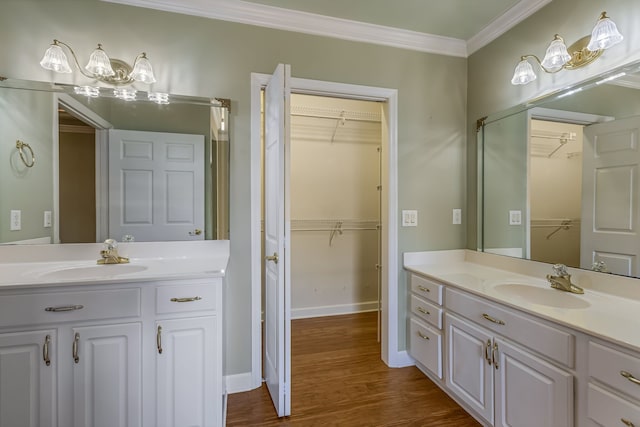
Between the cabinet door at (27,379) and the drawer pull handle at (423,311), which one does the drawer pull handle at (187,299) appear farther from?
the drawer pull handle at (423,311)

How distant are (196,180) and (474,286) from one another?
1.83 meters

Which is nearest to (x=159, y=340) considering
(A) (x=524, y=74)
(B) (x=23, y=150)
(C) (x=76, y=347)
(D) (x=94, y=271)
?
(C) (x=76, y=347)

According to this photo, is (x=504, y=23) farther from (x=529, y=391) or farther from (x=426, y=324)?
(x=529, y=391)

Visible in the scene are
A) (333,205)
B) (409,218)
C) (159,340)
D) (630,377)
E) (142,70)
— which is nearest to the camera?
(630,377)

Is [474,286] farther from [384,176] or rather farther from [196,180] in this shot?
[196,180]

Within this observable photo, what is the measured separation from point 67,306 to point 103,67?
4.34 feet

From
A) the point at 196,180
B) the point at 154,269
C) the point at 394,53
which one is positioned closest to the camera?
the point at 154,269

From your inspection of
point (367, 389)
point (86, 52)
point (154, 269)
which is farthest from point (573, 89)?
point (86, 52)

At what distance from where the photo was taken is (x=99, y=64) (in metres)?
1.71

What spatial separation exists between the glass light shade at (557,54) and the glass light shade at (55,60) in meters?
2.76

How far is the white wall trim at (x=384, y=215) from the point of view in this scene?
2037 mm

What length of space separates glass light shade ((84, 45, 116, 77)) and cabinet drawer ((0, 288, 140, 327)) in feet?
4.13

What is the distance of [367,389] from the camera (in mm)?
2037

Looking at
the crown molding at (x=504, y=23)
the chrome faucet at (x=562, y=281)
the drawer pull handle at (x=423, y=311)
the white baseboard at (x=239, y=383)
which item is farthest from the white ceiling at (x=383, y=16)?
the white baseboard at (x=239, y=383)
